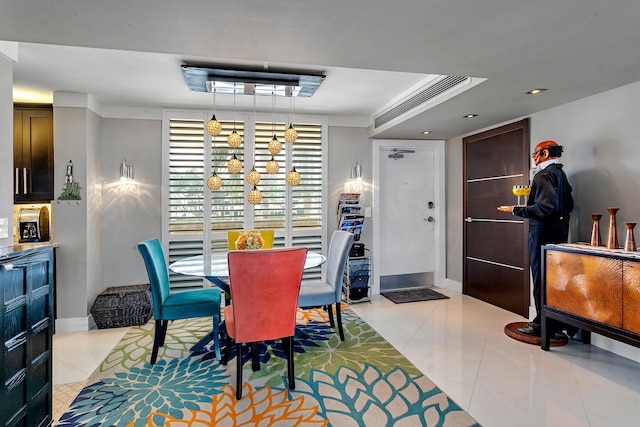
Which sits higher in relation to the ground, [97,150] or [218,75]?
[218,75]

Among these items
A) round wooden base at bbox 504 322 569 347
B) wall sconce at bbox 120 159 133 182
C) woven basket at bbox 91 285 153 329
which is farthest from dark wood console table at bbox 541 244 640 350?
wall sconce at bbox 120 159 133 182

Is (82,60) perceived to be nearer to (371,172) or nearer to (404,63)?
(404,63)

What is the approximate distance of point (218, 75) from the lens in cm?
304

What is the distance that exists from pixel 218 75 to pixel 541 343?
3635 millimetres

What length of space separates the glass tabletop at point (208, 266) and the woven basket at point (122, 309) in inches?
37.3

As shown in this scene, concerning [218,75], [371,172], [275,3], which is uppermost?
[218,75]

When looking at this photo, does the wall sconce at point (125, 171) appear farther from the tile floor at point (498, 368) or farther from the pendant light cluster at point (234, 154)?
the tile floor at point (498, 368)

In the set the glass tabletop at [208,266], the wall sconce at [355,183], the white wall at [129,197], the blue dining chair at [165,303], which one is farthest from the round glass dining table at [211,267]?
the wall sconce at [355,183]

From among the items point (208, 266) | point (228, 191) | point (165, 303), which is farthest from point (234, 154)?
point (165, 303)

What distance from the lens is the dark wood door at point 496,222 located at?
3812 mm

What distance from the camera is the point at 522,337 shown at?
10.4 feet

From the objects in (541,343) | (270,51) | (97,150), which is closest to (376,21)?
(270,51)

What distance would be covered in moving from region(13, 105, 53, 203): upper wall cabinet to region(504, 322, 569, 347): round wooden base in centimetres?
473

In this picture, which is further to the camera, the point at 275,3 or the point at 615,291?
the point at 615,291
